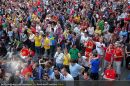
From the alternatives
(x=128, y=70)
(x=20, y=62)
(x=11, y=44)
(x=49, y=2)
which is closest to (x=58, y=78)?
(x=20, y=62)

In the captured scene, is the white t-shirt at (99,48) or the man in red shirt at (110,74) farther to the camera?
the white t-shirt at (99,48)

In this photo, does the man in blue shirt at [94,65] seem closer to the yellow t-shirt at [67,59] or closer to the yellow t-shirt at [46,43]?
the yellow t-shirt at [67,59]

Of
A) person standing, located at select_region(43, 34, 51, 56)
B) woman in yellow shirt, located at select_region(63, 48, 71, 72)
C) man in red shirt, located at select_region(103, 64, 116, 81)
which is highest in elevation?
person standing, located at select_region(43, 34, 51, 56)

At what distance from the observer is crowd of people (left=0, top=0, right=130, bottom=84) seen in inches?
531

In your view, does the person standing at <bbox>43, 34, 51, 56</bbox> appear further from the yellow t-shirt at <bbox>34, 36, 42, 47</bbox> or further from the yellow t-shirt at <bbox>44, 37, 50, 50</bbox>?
the yellow t-shirt at <bbox>34, 36, 42, 47</bbox>

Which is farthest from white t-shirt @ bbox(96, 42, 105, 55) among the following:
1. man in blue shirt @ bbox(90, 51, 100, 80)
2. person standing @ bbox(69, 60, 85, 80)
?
person standing @ bbox(69, 60, 85, 80)

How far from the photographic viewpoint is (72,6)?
23703mm

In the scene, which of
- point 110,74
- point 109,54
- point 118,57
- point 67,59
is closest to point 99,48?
point 109,54

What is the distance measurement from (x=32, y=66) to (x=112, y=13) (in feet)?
27.1

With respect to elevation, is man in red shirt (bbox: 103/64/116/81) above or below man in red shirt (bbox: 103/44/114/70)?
below

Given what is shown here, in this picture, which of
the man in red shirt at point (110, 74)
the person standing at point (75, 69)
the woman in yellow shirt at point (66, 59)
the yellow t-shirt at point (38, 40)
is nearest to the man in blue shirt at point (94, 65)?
the person standing at point (75, 69)

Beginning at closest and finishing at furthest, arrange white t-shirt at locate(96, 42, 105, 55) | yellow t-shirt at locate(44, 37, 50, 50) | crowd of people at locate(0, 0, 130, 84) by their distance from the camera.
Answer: crowd of people at locate(0, 0, 130, 84) → white t-shirt at locate(96, 42, 105, 55) → yellow t-shirt at locate(44, 37, 50, 50)

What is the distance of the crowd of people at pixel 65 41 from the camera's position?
1349 cm

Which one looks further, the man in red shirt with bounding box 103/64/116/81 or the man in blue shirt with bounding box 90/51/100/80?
the man in blue shirt with bounding box 90/51/100/80
